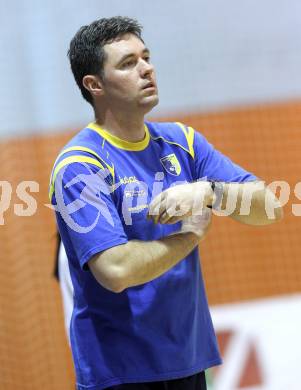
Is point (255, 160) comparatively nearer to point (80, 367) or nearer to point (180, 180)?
point (180, 180)

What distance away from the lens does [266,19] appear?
4.43 m

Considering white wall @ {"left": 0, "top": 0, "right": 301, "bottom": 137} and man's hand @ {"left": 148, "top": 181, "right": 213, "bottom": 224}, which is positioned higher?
white wall @ {"left": 0, "top": 0, "right": 301, "bottom": 137}

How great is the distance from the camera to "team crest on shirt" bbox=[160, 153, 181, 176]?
83.5 inches

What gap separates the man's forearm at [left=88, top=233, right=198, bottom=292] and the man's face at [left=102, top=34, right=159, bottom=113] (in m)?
0.44

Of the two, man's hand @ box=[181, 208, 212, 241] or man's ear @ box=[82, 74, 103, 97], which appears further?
man's ear @ box=[82, 74, 103, 97]

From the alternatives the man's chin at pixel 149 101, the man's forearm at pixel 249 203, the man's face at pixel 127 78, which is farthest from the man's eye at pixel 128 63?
the man's forearm at pixel 249 203

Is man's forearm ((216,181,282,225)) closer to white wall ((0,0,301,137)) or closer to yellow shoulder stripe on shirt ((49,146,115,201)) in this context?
yellow shoulder stripe on shirt ((49,146,115,201))

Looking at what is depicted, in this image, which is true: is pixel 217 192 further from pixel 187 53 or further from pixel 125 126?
pixel 187 53

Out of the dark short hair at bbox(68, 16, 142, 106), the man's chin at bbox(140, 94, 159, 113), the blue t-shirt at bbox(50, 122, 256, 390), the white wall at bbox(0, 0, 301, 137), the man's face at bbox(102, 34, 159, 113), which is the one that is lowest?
the blue t-shirt at bbox(50, 122, 256, 390)

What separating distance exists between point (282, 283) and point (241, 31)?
5.28 feet

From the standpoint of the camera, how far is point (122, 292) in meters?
1.97

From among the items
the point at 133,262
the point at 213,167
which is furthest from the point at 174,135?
the point at 133,262

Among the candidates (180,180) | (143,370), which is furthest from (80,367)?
(180,180)

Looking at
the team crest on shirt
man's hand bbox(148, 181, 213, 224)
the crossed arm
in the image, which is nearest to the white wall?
the team crest on shirt
